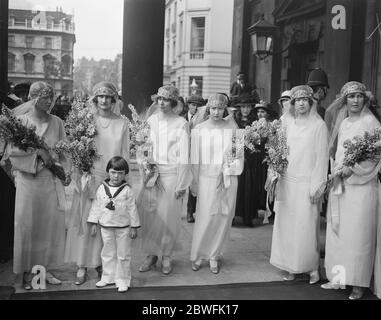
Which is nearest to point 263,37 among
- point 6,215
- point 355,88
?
point 355,88

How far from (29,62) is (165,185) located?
2175 millimetres

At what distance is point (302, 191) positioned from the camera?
17.5 ft

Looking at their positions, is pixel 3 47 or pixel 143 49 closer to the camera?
pixel 3 47

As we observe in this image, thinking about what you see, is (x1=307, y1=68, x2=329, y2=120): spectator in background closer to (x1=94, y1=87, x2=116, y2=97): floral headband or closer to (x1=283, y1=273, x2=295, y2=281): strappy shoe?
(x1=283, y1=273, x2=295, y2=281): strappy shoe

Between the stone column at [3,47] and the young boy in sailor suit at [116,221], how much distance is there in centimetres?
164

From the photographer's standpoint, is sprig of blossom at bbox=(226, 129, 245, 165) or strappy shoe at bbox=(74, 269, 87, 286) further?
sprig of blossom at bbox=(226, 129, 245, 165)

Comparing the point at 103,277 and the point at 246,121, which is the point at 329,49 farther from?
the point at 103,277

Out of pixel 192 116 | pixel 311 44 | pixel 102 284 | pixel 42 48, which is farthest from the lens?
pixel 311 44

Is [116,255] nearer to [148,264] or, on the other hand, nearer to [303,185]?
[148,264]

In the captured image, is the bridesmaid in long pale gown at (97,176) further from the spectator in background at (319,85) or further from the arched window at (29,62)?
the spectator in background at (319,85)

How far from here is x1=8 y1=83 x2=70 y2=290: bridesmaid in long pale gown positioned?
4.92 meters

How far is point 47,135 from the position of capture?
5055 millimetres

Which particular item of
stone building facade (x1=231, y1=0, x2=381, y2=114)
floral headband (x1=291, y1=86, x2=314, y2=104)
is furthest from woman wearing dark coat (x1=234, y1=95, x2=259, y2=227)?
floral headband (x1=291, y1=86, x2=314, y2=104)

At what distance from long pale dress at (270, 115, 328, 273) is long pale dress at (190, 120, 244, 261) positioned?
60 cm
